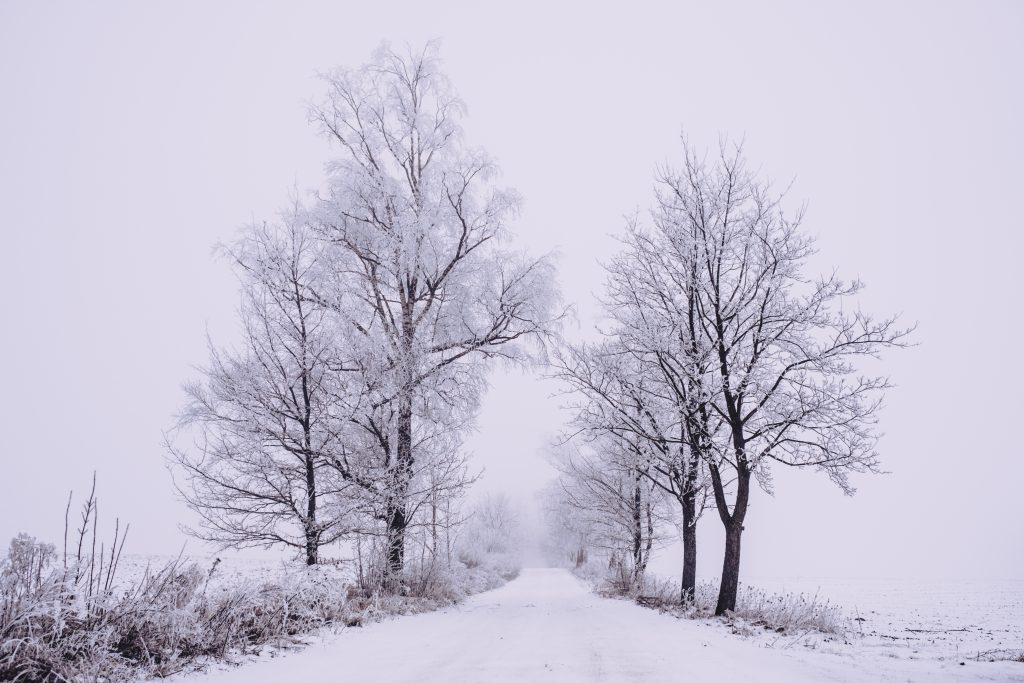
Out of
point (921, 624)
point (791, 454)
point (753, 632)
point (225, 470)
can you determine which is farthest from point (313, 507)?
point (921, 624)

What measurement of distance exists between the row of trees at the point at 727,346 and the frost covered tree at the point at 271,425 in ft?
15.1


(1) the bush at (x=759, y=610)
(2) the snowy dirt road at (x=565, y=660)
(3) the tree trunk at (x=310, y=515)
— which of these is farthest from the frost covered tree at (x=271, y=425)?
(1) the bush at (x=759, y=610)

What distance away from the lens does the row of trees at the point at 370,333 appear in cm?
910

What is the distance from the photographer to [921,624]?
34.6ft

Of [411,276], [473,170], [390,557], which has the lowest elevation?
[390,557]

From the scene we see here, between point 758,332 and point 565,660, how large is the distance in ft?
22.8

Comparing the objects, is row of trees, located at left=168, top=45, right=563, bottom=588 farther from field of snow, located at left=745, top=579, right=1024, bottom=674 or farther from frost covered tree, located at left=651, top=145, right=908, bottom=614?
field of snow, located at left=745, top=579, right=1024, bottom=674

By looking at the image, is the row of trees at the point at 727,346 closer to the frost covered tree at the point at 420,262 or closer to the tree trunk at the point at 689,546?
the tree trunk at the point at 689,546

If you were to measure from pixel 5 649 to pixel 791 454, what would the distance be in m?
9.91

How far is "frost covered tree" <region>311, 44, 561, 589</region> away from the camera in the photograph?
1072cm

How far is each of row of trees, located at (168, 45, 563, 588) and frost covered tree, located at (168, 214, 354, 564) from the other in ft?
0.10

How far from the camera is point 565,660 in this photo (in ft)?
15.2

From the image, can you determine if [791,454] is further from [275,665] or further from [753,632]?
[275,665]

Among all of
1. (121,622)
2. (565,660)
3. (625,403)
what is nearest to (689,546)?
(625,403)
